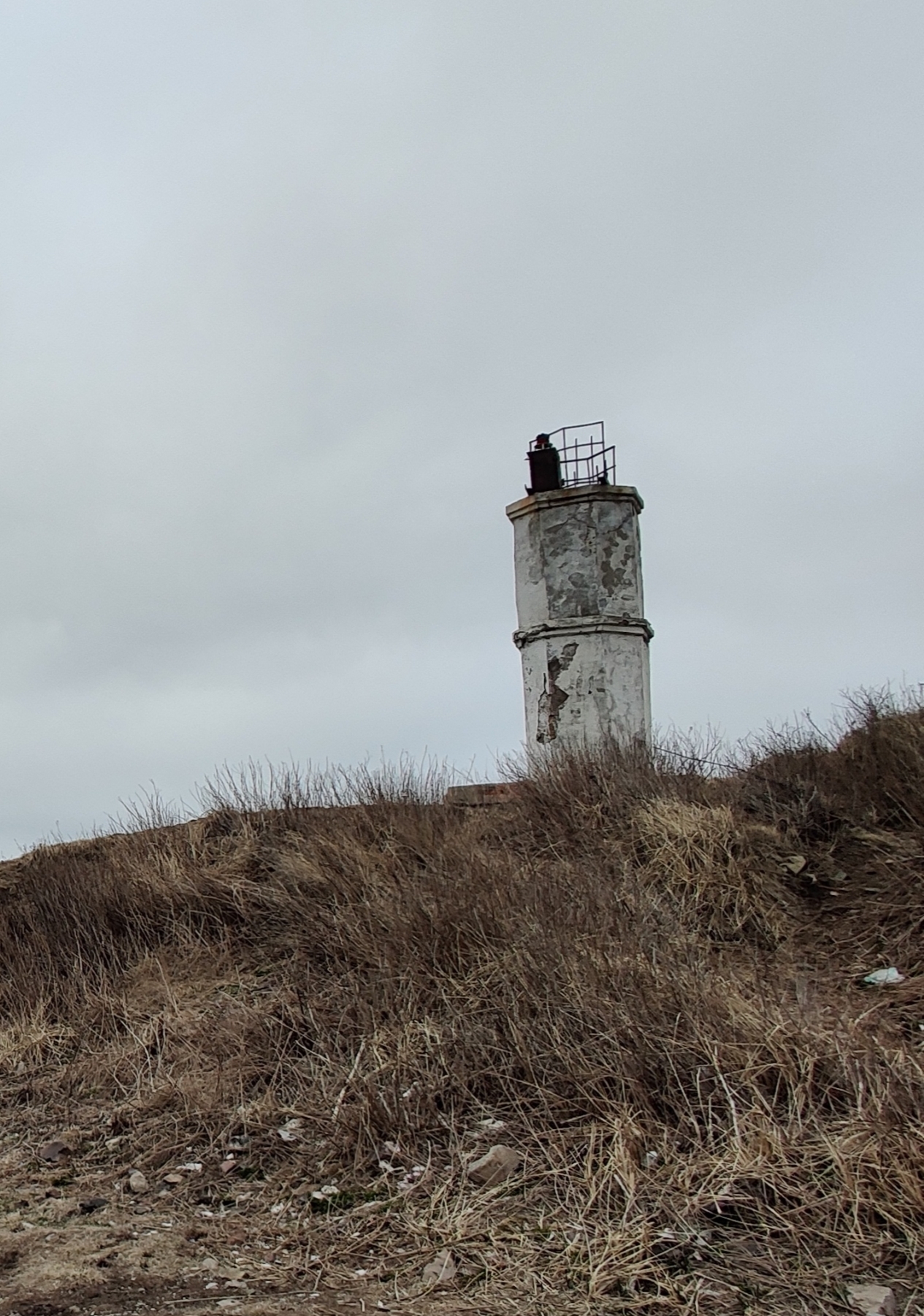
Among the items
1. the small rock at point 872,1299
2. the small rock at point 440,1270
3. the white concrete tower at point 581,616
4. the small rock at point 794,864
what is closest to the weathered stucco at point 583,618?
the white concrete tower at point 581,616

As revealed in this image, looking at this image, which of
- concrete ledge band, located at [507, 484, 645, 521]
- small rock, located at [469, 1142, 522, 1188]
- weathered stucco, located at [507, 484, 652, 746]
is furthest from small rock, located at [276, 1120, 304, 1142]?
concrete ledge band, located at [507, 484, 645, 521]

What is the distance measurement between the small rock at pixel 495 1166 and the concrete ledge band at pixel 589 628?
665cm

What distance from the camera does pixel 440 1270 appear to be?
317 cm

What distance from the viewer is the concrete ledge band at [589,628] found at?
32.7ft

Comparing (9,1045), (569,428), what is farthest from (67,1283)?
(569,428)

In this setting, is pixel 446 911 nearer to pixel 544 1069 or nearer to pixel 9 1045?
pixel 544 1069

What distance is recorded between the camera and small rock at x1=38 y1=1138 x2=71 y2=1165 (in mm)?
4617

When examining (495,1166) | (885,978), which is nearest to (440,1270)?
(495,1166)

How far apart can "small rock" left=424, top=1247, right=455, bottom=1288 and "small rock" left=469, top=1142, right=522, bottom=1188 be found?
1.41 feet

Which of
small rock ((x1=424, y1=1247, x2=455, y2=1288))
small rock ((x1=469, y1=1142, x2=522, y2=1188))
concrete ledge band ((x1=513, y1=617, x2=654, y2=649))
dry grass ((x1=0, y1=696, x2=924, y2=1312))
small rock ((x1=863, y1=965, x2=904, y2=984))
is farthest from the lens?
concrete ledge band ((x1=513, y1=617, x2=654, y2=649))

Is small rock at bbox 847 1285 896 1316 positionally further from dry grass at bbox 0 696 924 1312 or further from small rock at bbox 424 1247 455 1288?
small rock at bbox 424 1247 455 1288

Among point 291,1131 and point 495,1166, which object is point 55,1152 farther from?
point 495,1166

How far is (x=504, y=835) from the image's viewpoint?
24.3ft

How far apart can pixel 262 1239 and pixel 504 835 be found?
404 centimetres
